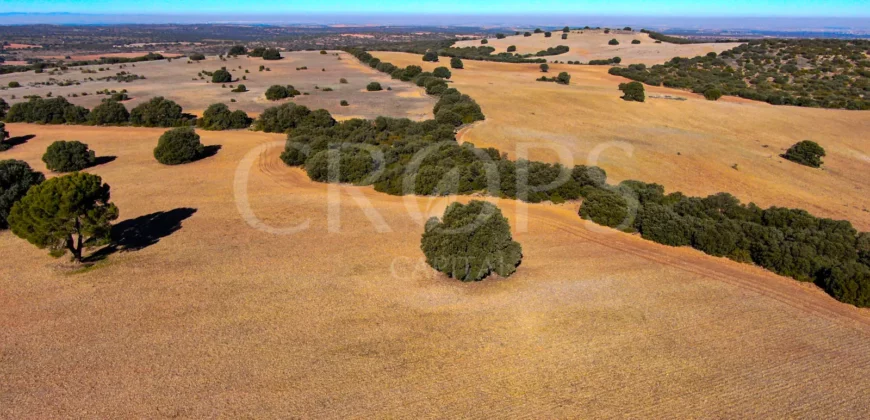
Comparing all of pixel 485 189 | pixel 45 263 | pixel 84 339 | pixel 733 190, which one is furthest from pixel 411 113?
pixel 84 339

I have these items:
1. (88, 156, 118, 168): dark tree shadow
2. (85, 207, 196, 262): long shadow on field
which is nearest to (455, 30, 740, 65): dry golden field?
(88, 156, 118, 168): dark tree shadow

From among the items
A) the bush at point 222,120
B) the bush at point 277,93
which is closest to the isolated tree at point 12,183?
the bush at point 222,120

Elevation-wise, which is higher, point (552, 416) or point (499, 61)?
point (499, 61)

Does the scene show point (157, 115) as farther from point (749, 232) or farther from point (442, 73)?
point (749, 232)

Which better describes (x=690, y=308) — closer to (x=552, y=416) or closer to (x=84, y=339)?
(x=552, y=416)

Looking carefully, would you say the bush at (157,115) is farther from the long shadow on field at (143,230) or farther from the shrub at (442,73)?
the shrub at (442,73)
